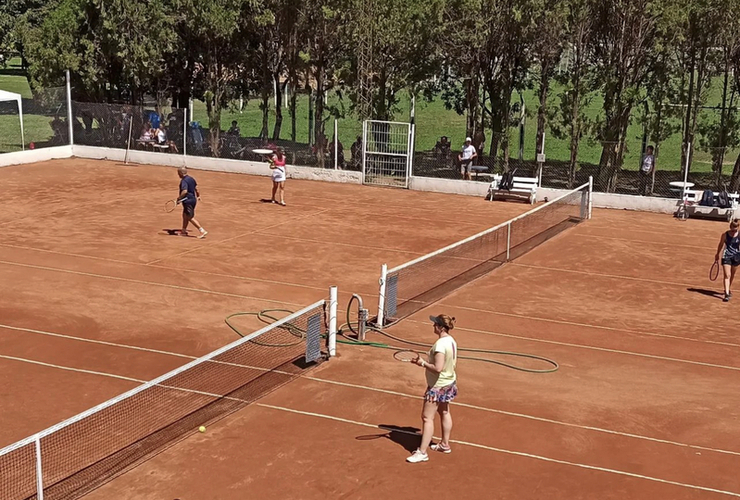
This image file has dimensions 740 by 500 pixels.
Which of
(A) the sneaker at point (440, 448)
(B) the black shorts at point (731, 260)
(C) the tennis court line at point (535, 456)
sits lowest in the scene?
(C) the tennis court line at point (535, 456)

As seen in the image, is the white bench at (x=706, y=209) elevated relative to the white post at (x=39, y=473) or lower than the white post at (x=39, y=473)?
elevated

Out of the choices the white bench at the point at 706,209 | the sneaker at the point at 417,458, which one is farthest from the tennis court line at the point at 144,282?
the white bench at the point at 706,209

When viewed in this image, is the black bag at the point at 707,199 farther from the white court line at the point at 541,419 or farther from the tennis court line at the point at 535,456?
the tennis court line at the point at 535,456

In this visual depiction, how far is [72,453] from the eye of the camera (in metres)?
9.77

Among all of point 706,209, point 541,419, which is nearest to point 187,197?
point 541,419

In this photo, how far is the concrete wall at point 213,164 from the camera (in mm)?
31766

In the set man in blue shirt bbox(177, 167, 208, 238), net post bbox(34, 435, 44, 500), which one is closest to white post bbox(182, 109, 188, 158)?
man in blue shirt bbox(177, 167, 208, 238)

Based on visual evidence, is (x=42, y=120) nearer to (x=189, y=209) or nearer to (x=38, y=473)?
(x=189, y=209)

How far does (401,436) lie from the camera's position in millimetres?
10586

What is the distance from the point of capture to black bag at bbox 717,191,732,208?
26250 millimetres

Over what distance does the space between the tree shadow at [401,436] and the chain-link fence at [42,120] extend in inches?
1084

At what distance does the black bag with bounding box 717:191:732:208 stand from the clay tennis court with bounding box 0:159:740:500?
1453 mm

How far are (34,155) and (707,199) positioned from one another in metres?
23.9

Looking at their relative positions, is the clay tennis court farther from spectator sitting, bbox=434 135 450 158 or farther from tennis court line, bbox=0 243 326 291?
spectator sitting, bbox=434 135 450 158
